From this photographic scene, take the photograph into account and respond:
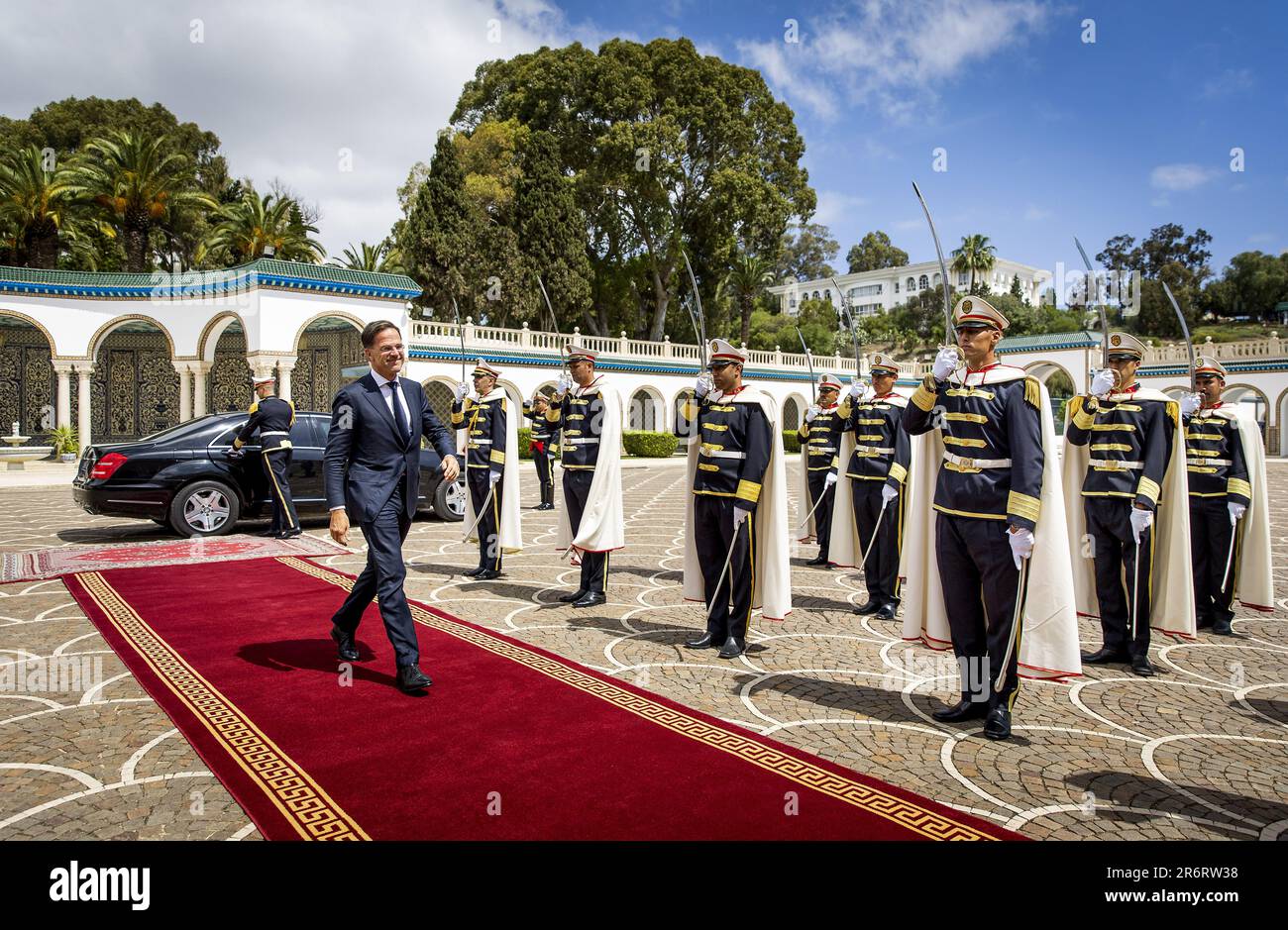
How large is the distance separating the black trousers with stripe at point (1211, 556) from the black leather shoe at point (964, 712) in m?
3.11

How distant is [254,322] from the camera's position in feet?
69.8

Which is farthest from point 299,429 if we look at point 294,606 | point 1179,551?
point 1179,551

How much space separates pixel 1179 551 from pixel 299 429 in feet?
32.6

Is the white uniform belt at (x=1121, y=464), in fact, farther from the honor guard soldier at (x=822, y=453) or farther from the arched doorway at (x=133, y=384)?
the arched doorway at (x=133, y=384)

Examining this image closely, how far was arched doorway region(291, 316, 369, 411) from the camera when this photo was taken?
83.2 feet

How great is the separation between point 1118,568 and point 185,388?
2443 cm

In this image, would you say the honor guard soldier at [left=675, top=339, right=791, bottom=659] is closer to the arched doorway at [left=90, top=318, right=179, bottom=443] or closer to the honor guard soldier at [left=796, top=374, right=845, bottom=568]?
the honor guard soldier at [left=796, top=374, right=845, bottom=568]

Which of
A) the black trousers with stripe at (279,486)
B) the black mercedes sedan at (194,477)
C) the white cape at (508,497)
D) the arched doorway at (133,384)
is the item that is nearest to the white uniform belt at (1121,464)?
the white cape at (508,497)

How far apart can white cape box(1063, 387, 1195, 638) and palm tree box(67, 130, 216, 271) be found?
100ft

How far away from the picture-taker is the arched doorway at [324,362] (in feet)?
83.2

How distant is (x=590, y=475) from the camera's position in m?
7.05

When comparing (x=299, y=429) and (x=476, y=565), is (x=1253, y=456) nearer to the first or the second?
(x=476, y=565)

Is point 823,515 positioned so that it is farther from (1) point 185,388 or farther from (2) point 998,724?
(1) point 185,388
